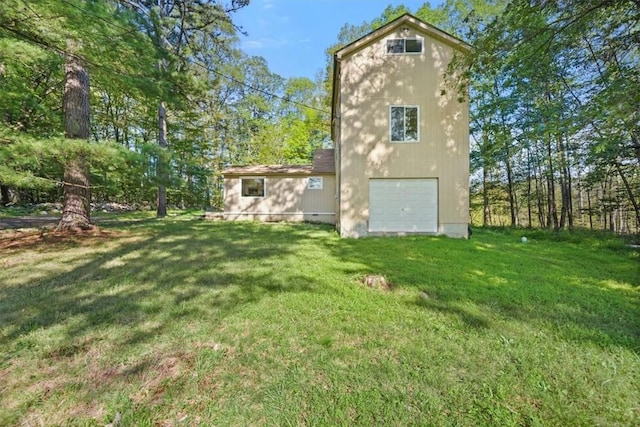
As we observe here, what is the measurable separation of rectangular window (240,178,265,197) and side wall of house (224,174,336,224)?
0.16 metres

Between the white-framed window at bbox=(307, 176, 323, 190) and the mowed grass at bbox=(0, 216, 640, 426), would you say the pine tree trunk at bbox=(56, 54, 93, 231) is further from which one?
the white-framed window at bbox=(307, 176, 323, 190)

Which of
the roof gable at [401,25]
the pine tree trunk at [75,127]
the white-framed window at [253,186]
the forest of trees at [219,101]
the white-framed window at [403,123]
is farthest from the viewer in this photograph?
the white-framed window at [253,186]

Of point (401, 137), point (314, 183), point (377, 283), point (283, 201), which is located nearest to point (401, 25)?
point (401, 137)

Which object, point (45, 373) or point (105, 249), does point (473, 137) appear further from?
point (45, 373)

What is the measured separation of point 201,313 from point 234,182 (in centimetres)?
1137

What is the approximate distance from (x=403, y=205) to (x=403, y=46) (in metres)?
4.86

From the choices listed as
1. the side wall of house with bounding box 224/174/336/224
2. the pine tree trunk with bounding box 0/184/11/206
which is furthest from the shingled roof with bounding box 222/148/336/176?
the pine tree trunk with bounding box 0/184/11/206

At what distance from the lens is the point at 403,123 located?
9.30 meters

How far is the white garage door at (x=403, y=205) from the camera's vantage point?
9312 millimetres

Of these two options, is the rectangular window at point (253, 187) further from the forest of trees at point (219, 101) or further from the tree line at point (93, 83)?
the tree line at point (93, 83)

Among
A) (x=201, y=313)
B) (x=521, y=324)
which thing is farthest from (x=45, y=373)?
(x=521, y=324)

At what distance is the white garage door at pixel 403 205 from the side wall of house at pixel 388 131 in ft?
0.59

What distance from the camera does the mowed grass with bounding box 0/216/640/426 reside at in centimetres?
201

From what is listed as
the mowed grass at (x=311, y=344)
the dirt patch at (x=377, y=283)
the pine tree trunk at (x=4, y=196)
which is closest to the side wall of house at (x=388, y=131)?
the mowed grass at (x=311, y=344)
